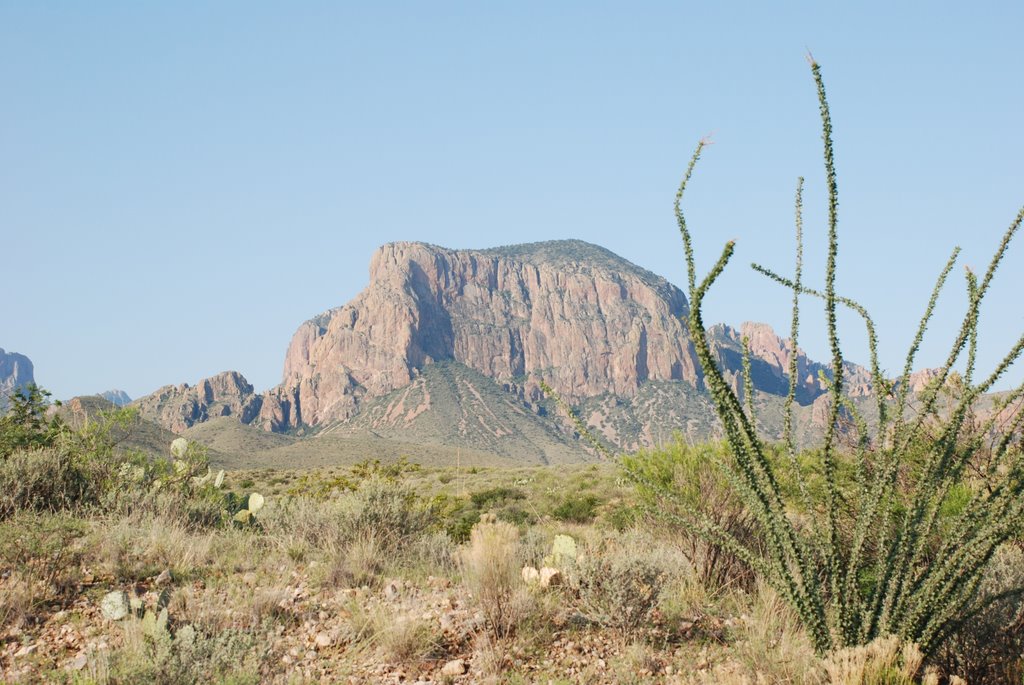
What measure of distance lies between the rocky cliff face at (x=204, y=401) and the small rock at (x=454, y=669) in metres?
160

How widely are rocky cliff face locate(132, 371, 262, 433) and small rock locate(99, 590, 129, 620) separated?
157764 millimetres

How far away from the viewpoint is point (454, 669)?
5941 mm

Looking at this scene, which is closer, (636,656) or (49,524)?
(636,656)

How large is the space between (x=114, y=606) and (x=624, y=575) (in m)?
4.36

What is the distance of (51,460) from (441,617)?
6871 mm

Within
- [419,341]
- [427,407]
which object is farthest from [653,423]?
[419,341]

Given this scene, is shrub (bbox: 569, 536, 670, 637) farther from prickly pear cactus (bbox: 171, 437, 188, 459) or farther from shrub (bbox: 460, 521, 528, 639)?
prickly pear cactus (bbox: 171, 437, 188, 459)

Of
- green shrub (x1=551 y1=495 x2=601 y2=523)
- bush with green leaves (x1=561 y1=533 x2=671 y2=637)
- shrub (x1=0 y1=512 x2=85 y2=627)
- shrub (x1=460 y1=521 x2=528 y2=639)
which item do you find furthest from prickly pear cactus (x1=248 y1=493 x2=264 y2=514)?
green shrub (x1=551 y1=495 x2=601 y2=523)

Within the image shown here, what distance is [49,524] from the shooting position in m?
8.13

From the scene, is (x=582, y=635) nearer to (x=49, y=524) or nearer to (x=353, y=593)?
(x=353, y=593)

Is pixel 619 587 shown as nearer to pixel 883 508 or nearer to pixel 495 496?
pixel 883 508

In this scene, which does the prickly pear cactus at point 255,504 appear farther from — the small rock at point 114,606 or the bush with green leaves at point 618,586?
the bush with green leaves at point 618,586

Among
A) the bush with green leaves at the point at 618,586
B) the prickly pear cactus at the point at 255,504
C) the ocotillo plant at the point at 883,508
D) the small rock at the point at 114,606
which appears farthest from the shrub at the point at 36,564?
the ocotillo plant at the point at 883,508

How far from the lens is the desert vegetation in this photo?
4703mm
